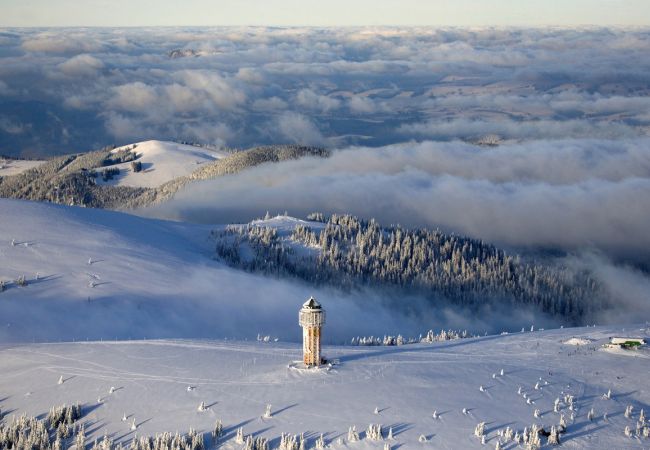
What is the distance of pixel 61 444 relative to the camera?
6316cm

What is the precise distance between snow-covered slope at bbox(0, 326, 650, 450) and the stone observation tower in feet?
6.63

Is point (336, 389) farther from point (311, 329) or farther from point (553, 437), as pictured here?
→ point (553, 437)

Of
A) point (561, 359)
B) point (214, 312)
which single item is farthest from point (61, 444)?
point (214, 312)

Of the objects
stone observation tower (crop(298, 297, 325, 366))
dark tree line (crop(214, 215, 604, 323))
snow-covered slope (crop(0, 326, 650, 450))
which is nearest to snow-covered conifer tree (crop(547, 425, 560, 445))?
snow-covered slope (crop(0, 326, 650, 450))

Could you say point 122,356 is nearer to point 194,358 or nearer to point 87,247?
point 194,358

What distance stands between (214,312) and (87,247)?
24.4 metres

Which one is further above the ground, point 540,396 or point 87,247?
point 87,247

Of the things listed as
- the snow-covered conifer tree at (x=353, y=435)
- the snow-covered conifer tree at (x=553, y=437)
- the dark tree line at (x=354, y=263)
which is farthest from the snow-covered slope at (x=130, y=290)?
the snow-covered conifer tree at (x=553, y=437)

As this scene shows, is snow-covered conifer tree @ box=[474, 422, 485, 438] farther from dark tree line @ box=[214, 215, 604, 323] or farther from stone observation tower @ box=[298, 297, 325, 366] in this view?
dark tree line @ box=[214, 215, 604, 323]

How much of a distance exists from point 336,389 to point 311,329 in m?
7.37

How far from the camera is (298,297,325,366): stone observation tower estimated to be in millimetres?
78812

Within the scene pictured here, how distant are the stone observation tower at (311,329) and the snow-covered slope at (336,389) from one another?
202 centimetres

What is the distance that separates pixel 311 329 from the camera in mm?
79000

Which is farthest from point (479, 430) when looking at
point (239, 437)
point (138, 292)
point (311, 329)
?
point (138, 292)
